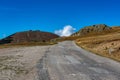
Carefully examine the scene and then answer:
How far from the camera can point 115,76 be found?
14.7m

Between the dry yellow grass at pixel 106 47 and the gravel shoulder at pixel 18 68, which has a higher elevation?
the dry yellow grass at pixel 106 47

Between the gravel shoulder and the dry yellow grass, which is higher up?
the dry yellow grass

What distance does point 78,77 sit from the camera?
14.6 m

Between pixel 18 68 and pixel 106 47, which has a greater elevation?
pixel 106 47

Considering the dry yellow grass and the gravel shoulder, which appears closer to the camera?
the gravel shoulder

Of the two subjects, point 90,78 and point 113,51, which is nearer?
point 90,78

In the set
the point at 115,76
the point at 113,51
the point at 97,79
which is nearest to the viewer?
the point at 97,79

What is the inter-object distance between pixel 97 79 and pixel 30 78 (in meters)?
3.64

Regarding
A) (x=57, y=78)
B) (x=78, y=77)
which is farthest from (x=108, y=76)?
(x=57, y=78)

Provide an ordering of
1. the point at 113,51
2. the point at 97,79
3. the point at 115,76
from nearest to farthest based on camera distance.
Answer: the point at 97,79
the point at 115,76
the point at 113,51

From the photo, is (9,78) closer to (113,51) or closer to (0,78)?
(0,78)

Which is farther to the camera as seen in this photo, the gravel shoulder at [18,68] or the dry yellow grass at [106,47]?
the dry yellow grass at [106,47]

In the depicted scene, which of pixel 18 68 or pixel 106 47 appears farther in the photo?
pixel 106 47

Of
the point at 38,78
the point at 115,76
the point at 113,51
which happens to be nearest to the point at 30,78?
the point at 38,78
